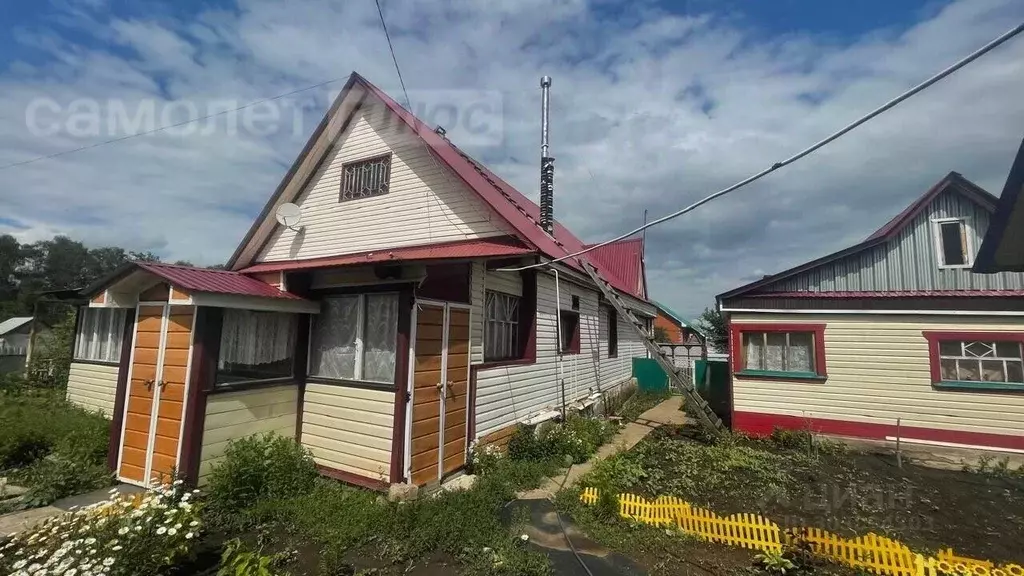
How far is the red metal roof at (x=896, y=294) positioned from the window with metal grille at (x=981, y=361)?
0.96 meters

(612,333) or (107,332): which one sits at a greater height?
(612,333)

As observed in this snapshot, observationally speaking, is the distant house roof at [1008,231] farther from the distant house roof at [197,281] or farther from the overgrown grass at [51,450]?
the overgrown grass at [51,450]

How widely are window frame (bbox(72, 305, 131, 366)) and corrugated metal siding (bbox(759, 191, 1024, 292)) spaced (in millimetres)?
16252

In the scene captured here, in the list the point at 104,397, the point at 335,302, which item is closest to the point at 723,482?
the point at 335,302

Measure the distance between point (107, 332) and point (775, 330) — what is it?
52.7 feet

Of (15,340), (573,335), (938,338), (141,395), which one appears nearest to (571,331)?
(573,335)

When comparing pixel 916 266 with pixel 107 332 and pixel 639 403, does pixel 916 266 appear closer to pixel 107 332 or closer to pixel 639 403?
pixel 639 403

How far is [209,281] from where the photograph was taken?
6465 millimetres

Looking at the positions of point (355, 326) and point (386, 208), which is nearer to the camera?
point (355, 326)

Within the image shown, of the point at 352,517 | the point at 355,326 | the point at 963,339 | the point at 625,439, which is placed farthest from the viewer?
the point at 625,439

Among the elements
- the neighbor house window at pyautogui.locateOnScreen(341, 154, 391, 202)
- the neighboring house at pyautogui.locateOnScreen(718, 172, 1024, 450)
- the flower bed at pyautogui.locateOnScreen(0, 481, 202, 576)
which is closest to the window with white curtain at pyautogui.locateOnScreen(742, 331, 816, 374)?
the neighboring house at pyautogui.locateOnScreen(718, 172, 1024, 450)

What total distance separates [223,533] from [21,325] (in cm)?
2957

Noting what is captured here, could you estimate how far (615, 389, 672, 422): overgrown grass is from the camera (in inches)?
509

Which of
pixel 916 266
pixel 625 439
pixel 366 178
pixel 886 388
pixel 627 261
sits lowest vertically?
pixel 625 439
